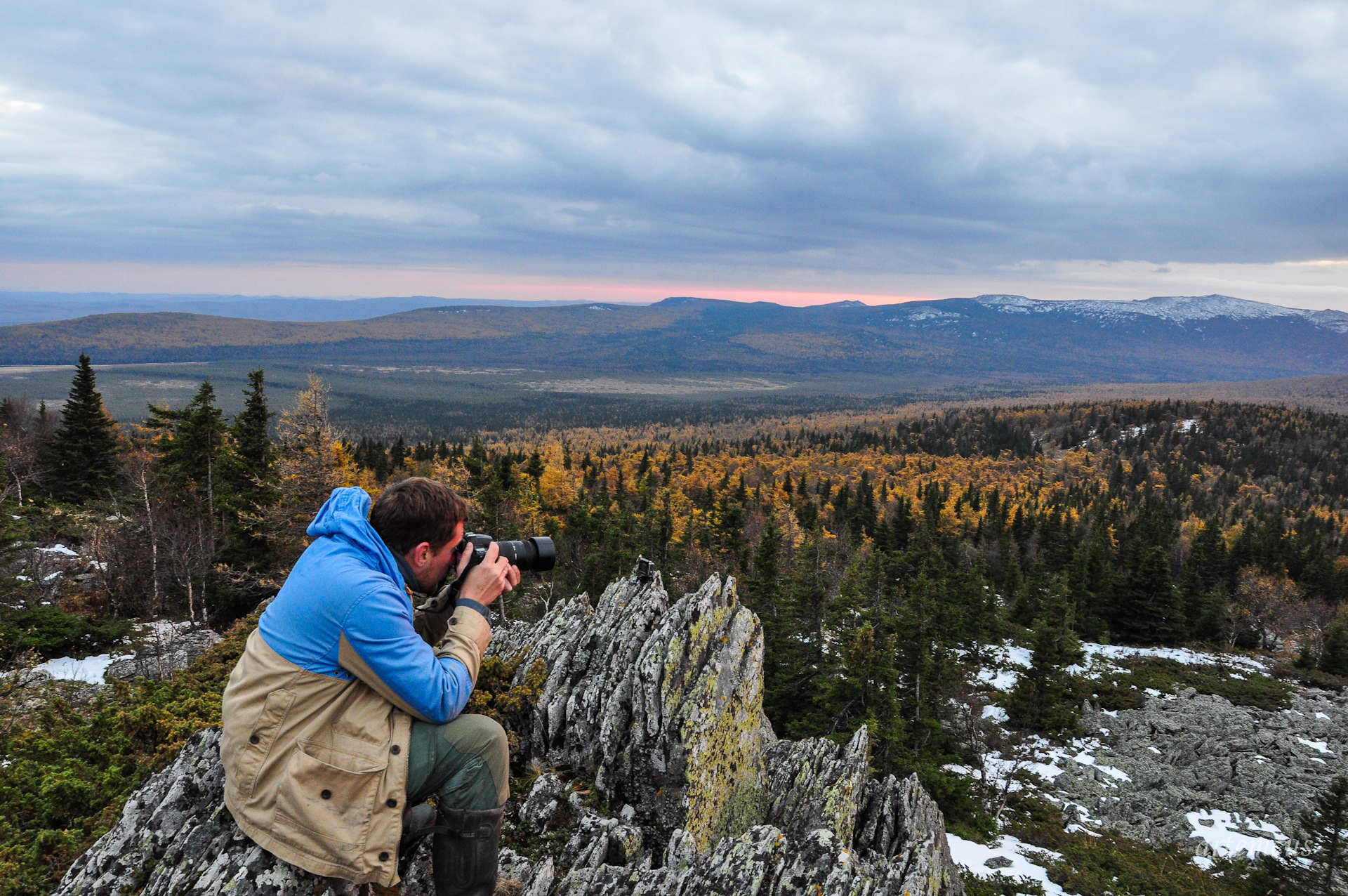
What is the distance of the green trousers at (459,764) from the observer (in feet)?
13.3

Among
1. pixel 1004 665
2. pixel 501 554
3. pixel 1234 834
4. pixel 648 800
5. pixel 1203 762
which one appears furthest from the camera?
pixel 1004 665

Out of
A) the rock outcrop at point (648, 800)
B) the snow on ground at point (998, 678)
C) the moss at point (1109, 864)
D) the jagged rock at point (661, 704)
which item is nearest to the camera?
the rock outcrop at point (648, 800)

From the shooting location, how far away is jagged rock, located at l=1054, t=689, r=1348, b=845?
1104 inches

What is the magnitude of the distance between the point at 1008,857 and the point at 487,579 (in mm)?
24458

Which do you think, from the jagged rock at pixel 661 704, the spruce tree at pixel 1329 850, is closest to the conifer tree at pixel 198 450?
the jagged rock at pixel 661 704

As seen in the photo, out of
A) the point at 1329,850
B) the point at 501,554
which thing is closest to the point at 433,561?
the point at 501,554

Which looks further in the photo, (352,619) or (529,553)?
(529,553)

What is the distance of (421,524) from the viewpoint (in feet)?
13.5

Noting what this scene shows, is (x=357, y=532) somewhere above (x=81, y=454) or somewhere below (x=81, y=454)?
above

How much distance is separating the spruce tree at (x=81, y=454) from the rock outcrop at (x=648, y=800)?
39240 mm

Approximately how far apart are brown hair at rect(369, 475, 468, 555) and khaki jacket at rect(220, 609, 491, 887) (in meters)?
0.75

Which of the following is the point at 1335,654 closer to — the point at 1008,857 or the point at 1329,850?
the point at 1329,850

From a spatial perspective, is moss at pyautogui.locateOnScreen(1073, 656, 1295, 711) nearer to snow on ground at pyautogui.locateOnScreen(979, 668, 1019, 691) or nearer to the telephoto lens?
snow on ground at pyautogui.locateOnScreen(979, 668, 1019, 691)

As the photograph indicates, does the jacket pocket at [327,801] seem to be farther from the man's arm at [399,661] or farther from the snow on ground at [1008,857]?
the snow on ground at [1008,857]
